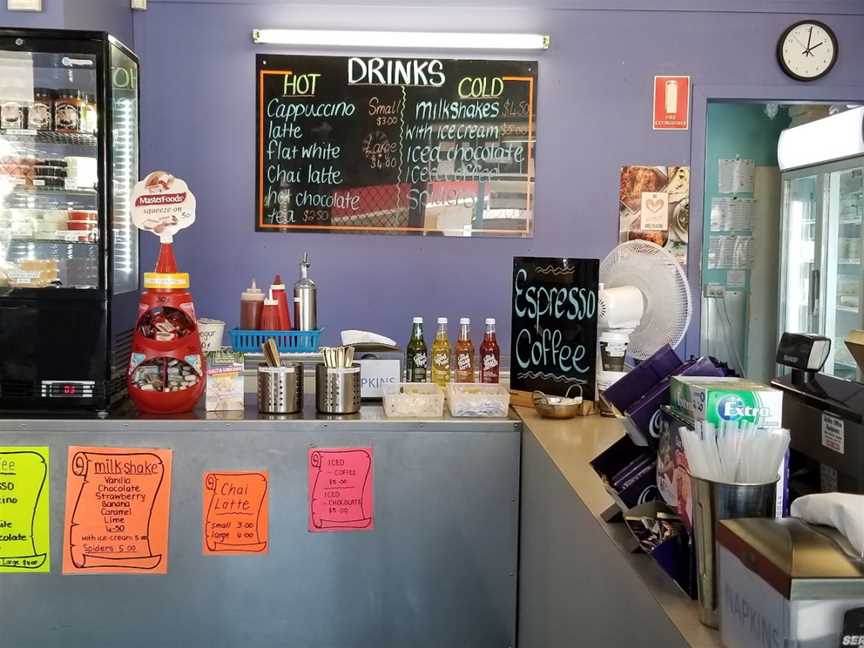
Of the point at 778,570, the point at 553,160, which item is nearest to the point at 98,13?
the point at 553,160

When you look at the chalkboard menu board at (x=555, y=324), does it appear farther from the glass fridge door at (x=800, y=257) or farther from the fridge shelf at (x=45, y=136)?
the glass fridge door at (x=800, y=257)

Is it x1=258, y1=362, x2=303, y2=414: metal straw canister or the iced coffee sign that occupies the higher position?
the iced coffee sign

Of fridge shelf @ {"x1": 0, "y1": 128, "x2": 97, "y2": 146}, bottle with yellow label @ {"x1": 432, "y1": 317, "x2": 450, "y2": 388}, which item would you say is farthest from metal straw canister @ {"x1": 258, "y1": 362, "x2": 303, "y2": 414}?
fridge shelf @ {"x1": 0, "y1": 128, "x2": 97, "y2": 146}

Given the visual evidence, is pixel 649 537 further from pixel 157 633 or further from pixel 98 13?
pixel 98 13

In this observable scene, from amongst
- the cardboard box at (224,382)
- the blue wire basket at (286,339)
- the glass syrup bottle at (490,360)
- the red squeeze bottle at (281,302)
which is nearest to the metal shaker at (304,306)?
the red squeeze bottle at (281,302)

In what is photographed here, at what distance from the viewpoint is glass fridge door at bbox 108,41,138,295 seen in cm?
261

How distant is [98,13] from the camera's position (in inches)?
165

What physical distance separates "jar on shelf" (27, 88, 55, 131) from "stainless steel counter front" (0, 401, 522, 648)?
3.19 feet

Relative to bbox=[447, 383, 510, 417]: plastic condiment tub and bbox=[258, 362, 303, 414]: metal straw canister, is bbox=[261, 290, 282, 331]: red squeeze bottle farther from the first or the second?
bbox=[447, 383, 510, 417]: plastic condiment tub

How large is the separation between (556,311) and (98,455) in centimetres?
120

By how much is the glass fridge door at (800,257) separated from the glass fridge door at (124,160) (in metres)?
4.49

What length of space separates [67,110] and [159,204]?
2.27ft

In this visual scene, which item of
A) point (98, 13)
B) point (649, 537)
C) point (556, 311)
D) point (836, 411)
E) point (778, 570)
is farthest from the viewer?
point (98, 13)

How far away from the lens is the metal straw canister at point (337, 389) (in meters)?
2.26
